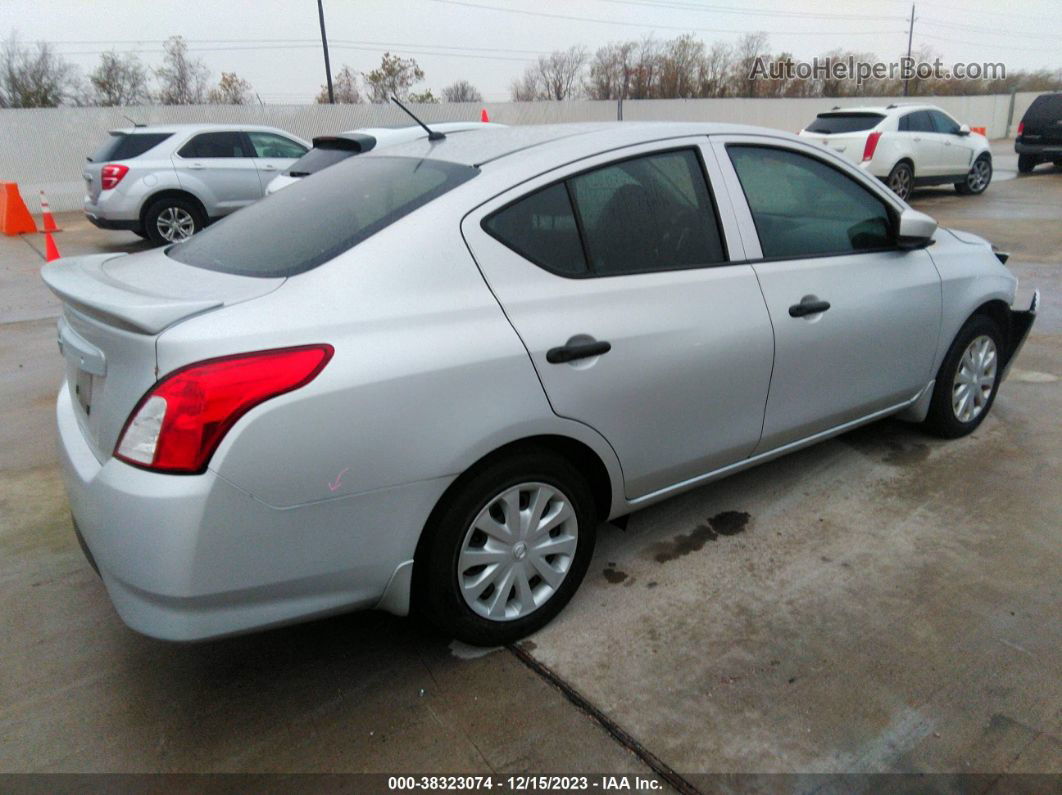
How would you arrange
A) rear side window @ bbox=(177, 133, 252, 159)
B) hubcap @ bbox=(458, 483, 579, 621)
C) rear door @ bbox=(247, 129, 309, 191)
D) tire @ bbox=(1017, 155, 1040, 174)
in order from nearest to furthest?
hubcap @ bbox=(458, 483, 579, 621), rear side window @ bbox=(177, 133, 252, 159), rear door @ bbox=(247, 129, 309, 191), tire @ bbox=(1017, 155, 1040, 174)

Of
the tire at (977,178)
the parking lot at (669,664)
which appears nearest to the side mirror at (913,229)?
the parking lot at (669,664)

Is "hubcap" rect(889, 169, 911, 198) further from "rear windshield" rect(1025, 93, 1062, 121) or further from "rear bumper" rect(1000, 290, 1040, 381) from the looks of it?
"rear bumper" rect(1000, 290, 1040, 381)

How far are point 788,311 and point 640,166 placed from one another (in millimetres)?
814

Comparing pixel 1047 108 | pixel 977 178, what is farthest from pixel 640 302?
pixel 1047 108

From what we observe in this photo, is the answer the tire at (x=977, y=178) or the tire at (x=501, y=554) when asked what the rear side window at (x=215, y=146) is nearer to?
the tire at (x=501, y=554)

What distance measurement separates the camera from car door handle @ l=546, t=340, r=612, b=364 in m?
2.36

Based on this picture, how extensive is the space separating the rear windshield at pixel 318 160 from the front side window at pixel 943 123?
36.2 ft

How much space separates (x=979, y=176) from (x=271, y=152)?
13010mm

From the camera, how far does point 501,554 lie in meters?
2.43

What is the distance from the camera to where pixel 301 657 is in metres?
2.55

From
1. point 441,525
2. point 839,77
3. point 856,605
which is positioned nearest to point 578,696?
point 441,525

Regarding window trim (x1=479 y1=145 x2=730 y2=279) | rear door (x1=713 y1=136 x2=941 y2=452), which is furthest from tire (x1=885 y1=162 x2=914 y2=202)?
window trim (x1=479 y1=145 x2=730 y2=279)

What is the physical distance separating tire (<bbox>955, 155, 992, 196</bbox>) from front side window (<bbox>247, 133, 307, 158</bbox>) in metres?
12.2

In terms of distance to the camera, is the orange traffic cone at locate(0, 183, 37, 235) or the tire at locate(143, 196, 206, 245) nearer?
the tire at locate(143, 196, 206, 245)
